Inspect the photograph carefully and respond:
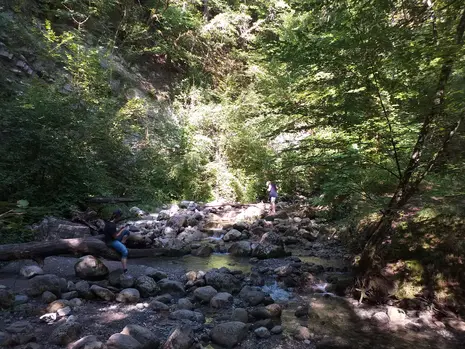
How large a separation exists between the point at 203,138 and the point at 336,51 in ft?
37.6

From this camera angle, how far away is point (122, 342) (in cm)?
414

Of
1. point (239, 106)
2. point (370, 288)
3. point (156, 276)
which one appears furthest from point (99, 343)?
point (239, 106)

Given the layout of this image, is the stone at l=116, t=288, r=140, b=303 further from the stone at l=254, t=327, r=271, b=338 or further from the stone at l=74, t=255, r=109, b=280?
the stone at l=254, t=327, r=271, b=338

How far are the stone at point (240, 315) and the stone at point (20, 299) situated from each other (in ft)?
10.0

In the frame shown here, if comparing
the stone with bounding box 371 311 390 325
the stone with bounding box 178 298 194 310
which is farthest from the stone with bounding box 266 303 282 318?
the stone with bounding box 371 311 390 325

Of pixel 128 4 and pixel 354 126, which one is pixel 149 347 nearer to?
pixel 354 126

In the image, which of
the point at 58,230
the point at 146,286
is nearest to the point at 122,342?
the point at 146,286

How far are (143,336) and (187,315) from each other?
3.40ft

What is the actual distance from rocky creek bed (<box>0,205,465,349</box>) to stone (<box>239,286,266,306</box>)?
0.06 ft

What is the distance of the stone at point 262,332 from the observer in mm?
4859

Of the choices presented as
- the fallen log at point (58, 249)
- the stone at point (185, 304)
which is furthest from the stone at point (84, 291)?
the stone at point (185, 304)

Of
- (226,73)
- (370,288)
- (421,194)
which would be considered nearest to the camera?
(421,194)

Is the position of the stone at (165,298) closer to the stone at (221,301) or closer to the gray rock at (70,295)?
the stone at (221,301)

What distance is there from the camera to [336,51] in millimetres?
5078
